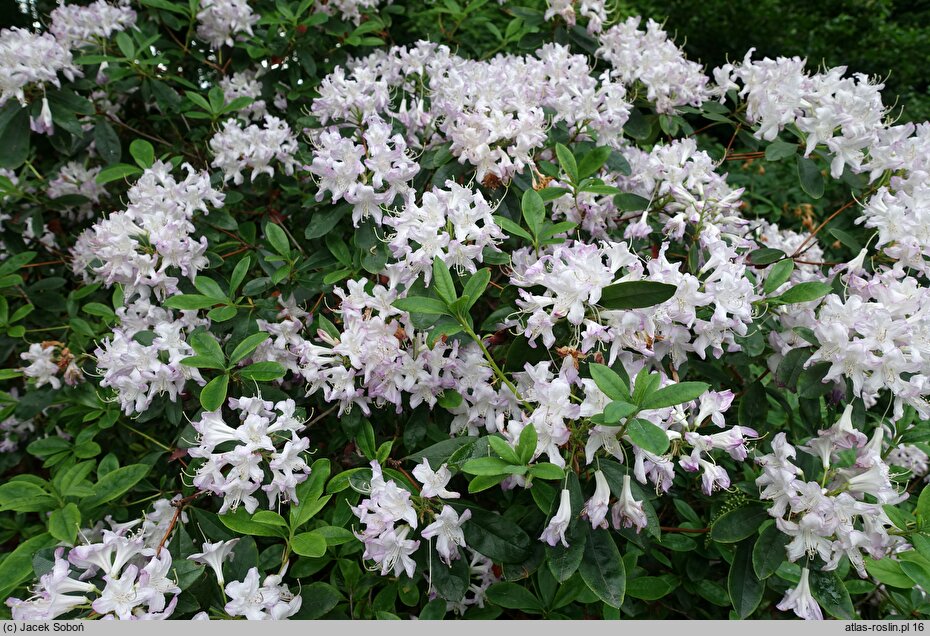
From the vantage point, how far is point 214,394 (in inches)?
59.6

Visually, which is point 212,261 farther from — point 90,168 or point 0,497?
point 90,168

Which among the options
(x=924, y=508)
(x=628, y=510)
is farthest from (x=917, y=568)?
(x=628, y=510)

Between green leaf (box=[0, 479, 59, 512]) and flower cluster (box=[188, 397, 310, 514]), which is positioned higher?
flower cluster (box=[188, 397, 310, 514])

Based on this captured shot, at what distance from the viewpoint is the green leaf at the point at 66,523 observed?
1.47 m

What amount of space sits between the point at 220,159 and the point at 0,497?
3.99ft

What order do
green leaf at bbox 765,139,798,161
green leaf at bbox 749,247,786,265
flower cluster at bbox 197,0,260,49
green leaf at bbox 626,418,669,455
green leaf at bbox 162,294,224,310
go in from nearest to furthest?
green leaf at bbox 626,418,669,455
green leaf at bbox 162,294,224,310
green leaf at bbox 749,247,786,265
green leaf at bbox 765,139,798,161
flower cluster at bbox 197,0,260,49

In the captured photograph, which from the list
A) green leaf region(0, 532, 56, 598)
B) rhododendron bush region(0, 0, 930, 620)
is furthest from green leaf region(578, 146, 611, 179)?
green leaf region(0, 532, 56, 598)

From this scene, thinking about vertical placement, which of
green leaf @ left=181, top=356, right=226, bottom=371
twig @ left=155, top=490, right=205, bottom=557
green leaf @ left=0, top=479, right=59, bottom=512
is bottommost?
green leaf @ left=0, top=479, right=59, bottom=512

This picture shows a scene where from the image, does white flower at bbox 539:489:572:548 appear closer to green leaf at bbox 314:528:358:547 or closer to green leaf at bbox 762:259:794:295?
green leaf at bbox 314:528:358:547

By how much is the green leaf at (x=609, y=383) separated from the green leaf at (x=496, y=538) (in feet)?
1.34

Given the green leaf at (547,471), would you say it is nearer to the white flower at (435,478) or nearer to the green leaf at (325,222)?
the white flower at (435,478)

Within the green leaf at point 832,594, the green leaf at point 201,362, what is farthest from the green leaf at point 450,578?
the green leaf at point 832,594

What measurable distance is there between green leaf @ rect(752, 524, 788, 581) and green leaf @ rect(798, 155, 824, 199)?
1.00m

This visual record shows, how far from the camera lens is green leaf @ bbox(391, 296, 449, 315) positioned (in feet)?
4.48
